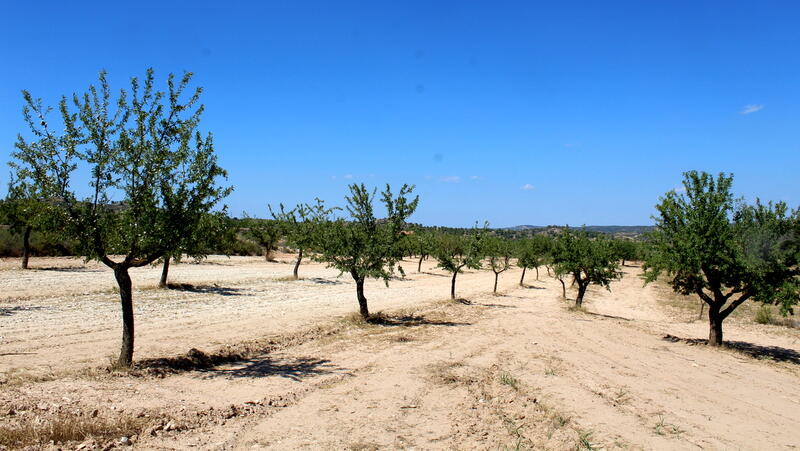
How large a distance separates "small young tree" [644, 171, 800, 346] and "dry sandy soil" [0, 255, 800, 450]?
263 centimetres

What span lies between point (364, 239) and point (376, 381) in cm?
849

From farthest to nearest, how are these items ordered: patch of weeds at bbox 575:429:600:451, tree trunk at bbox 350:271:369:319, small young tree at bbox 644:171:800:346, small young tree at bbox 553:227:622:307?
small young tree at bbox 553:227:622:307, tree trunk at bbox 350:271:369:319, small young tree at bbox 644:171:800:346, patch of weeds at bbox 575:429:600:451

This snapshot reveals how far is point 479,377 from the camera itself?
11906mm

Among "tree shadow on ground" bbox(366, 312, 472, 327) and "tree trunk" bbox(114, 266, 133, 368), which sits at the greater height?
"tree trunk" bbox(114, 266, 133, 368)

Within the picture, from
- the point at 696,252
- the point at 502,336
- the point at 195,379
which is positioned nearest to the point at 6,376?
the point at 195,379

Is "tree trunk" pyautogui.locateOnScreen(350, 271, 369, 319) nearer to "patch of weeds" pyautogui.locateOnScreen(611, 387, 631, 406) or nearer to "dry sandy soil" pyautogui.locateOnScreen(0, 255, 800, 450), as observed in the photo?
"dry sandy soil" pyautogui.locateOnScreen(0, 255, 800, 450)

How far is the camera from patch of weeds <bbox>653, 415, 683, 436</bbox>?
8.47 meters

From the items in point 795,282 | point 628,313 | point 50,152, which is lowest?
point 628,313

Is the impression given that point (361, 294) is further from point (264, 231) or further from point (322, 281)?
point (264, 231)

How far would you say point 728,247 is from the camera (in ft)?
54.4

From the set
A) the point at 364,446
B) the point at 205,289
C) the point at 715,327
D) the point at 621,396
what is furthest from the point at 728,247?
the point at 205,289

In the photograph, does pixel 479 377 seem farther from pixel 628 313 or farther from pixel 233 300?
pixel 628 313

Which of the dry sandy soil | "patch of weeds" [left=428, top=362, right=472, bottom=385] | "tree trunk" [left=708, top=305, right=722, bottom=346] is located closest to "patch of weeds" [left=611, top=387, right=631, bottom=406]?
the dry sandy soil

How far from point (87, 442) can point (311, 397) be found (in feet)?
13.7
